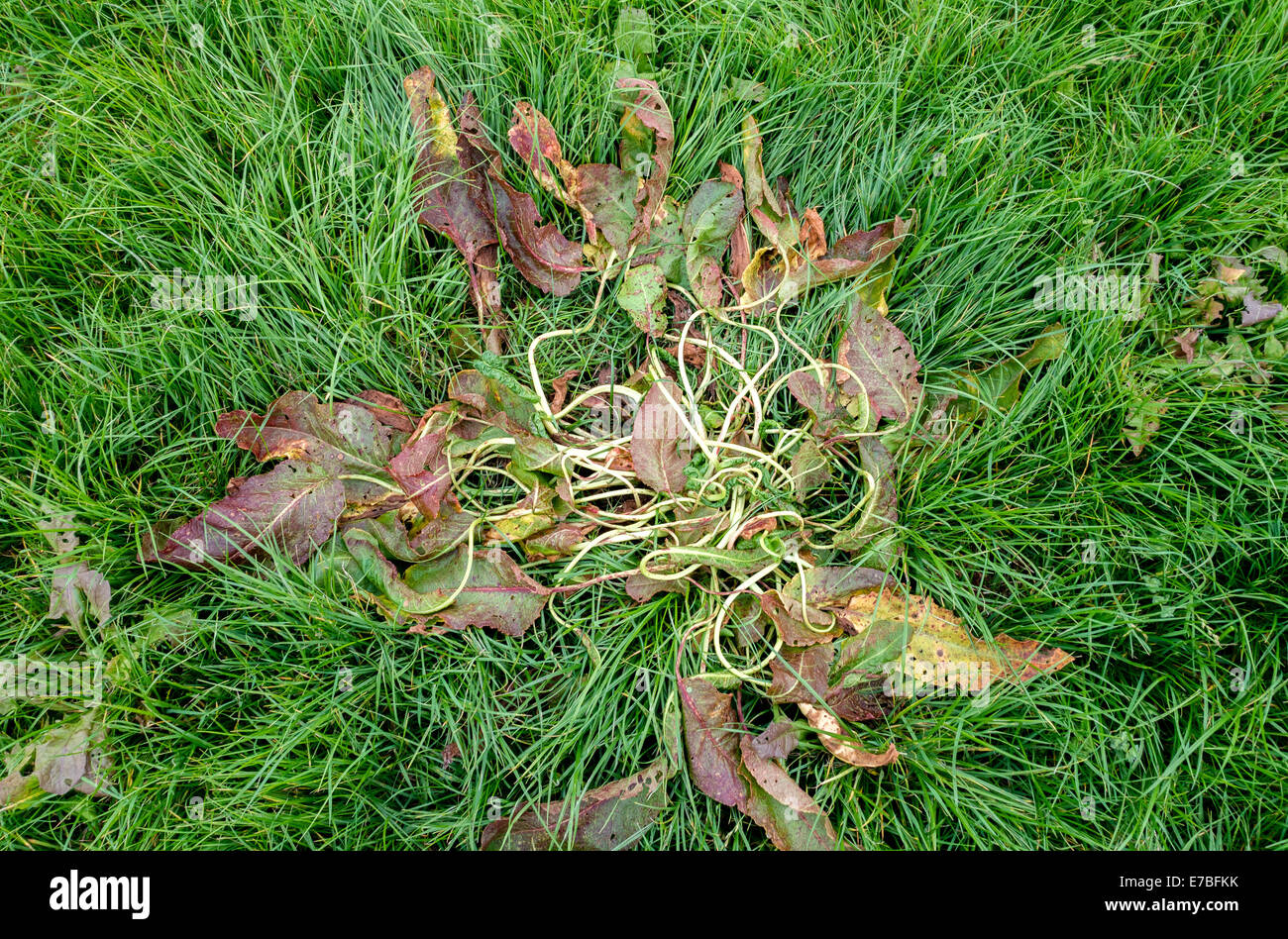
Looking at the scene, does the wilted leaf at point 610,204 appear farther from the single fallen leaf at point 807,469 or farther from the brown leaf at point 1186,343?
the brown leaf at point 1186,343

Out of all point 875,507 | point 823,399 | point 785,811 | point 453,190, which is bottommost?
point 785,811

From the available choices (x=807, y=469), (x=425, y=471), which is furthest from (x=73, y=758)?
(x=807, y=469)

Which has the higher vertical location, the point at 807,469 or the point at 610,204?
the point at 610,204

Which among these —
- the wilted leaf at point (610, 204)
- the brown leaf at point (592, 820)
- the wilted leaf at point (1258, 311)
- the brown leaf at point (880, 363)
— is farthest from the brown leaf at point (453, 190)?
the wilted leaf at point (1258, 311)

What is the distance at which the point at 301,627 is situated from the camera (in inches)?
67.6
